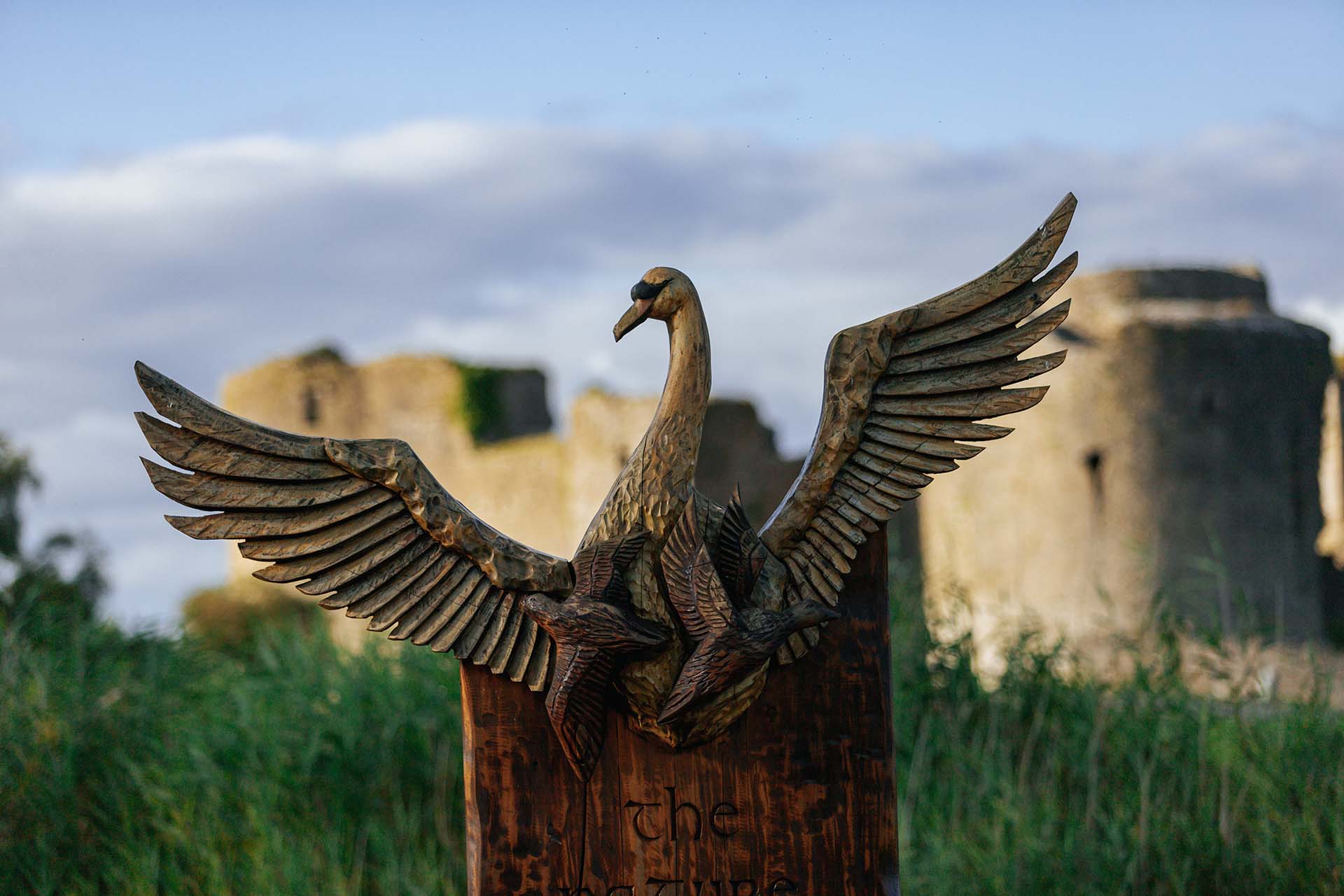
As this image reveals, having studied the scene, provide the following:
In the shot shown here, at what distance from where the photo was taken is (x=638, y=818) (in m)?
2.51

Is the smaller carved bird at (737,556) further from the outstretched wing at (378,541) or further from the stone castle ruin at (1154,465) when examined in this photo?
the stone castle ruin at (1154,465)

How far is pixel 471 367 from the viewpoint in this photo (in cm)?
1689

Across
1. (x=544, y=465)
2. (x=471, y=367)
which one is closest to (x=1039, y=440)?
(x=544, y=465)

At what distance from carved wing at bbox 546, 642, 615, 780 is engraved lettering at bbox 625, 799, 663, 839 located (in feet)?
0.33

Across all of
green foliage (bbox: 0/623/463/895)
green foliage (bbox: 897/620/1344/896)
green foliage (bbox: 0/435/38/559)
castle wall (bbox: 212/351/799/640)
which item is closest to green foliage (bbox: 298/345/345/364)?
castle wall (bbox: 212/351/799/640)

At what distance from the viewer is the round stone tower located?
40.8ft

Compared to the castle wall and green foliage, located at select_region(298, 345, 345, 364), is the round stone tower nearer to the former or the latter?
the castle wall

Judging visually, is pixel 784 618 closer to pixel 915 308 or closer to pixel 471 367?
pixel 915 308

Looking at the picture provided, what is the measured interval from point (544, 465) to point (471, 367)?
2.27 meters

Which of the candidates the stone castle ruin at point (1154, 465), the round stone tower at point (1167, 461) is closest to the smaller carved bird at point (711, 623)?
the stone castle ruin at point (1154, 465)

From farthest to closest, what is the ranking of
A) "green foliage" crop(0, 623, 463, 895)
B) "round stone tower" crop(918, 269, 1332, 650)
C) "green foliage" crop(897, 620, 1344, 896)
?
"round stone tower" crop(918, 269, 1332, 650), "green foliage" crop(0, 623, 463, 895), "green foliage" crop(897, 620, 1344, 896)

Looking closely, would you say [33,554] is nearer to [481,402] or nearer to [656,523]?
[481,402]

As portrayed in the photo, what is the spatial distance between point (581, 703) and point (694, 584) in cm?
29

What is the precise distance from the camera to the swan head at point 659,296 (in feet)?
8.63
